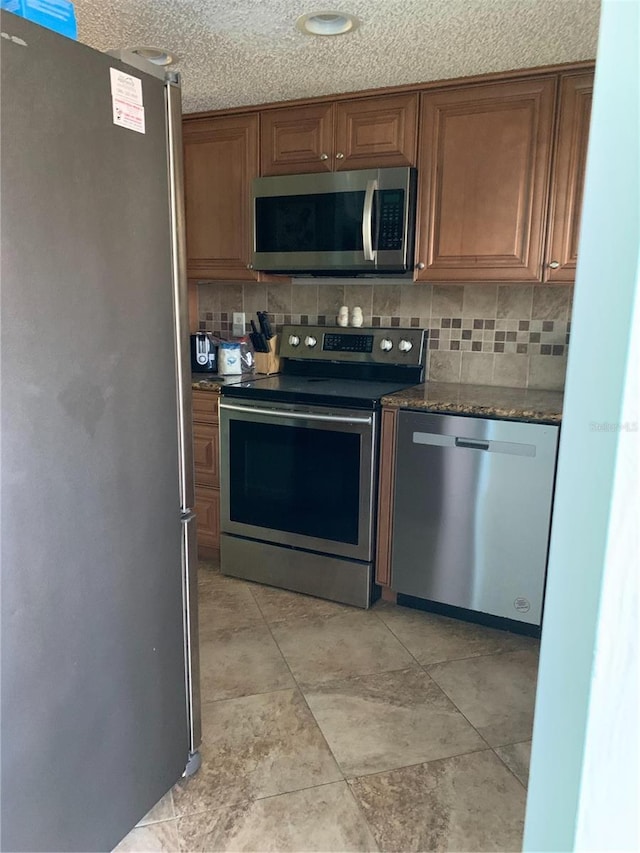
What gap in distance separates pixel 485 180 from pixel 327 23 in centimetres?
86

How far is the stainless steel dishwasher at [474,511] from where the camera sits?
7.54 ft

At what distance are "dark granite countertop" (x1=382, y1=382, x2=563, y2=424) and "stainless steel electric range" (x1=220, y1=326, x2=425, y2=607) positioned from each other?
0.43 feet

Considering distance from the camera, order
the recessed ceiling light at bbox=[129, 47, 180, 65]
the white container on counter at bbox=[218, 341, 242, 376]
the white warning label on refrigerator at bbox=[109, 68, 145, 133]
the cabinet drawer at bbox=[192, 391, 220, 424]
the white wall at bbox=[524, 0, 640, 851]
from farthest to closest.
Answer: the white container on counter at bbox=[218, 341, 242, 376], the cabinet drawer at bbox=[192, 391, 220, 424], the recessed ceiling light at bbox=[129, 47, 180, 65], the white warning label on refrigerator at bbox=[109, 68, 145, 133], the white wall at bbox=[524, 0, 640, 851]

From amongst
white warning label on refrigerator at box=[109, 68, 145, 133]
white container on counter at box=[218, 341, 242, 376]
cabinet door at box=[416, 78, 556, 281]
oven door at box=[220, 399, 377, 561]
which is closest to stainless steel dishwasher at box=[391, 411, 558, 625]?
oven door at box=[220, 399, 377, 561]

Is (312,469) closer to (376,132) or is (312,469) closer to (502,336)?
(502,336)

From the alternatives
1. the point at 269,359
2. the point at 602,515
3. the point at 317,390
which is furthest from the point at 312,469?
the point at 602,515

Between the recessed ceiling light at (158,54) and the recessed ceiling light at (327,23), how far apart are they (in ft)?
1.80

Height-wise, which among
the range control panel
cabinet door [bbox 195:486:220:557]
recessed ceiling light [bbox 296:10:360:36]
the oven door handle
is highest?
recessed ceiling light [bbox 296:10:360:36]

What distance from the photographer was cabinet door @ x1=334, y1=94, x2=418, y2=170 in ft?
8.57

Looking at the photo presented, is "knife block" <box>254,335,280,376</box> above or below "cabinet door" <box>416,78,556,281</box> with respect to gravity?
→ below

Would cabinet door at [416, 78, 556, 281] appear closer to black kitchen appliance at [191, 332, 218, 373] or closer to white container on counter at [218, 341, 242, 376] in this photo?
white container on counter at [218, 341, 242, 376]

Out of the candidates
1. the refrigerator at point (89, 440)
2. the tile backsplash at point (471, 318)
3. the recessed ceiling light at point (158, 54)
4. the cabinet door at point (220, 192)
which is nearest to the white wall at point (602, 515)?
the refrigerator at point (89, 440)

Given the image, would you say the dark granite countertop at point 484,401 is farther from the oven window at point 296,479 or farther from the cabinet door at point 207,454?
the cabinet door at point 207,454

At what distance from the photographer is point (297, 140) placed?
283 centimetres
